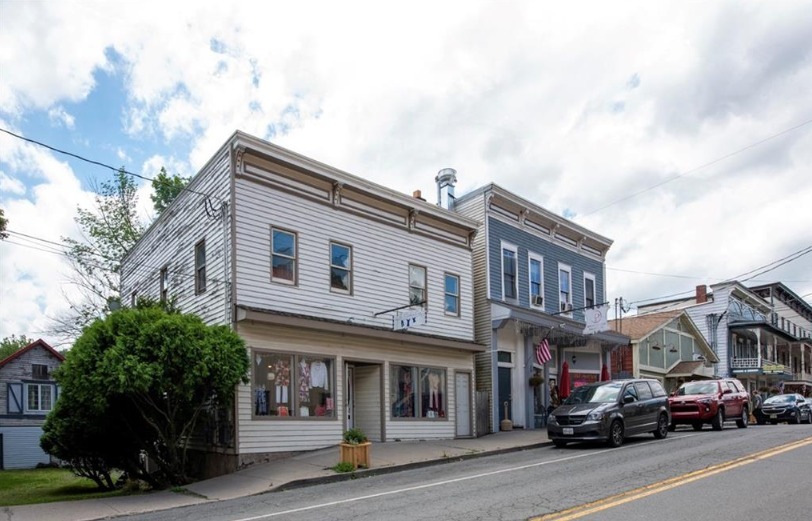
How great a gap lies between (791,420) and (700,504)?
71.6 feet

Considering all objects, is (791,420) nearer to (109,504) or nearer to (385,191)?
(385,191)

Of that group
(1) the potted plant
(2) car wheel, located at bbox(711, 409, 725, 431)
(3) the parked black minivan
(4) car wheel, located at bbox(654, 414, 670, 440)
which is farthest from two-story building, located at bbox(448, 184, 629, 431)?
(1) the potted plant

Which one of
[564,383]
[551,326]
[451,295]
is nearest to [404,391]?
[451,295]

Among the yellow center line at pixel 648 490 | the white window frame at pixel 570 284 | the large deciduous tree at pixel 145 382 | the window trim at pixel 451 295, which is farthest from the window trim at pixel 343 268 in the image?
the white window frame at pixel 570 284

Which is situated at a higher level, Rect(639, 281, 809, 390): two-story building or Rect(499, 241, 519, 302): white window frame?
Rect(499, 241, 519, 302): white window frame

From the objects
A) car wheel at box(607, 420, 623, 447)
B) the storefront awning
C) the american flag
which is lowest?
car wheel at box(607, 420, 623, 447)

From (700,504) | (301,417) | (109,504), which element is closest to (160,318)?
(109,504)

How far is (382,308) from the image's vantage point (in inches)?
772

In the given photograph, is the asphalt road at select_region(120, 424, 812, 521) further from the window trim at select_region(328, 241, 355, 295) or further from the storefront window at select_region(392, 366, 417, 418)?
the window trim at select_region(328, 241, 355, 295)

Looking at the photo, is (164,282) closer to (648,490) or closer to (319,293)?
(319,293)

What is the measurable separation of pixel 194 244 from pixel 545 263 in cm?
1420

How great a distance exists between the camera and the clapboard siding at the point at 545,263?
24.5 meters

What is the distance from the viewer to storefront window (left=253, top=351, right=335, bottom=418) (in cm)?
A: 1620

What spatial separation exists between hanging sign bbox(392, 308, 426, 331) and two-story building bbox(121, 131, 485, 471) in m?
0.05
